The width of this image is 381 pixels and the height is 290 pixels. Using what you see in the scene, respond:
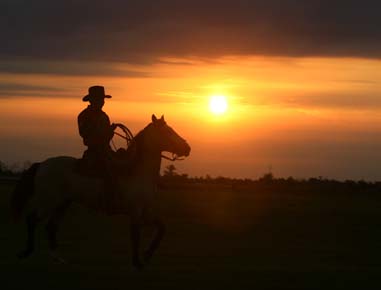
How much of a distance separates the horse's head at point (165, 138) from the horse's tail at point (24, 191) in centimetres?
219

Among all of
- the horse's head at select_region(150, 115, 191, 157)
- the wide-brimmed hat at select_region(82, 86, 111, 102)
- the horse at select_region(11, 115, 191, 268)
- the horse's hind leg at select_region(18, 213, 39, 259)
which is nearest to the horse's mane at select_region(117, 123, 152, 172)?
the horse at select_region(11, 115, 191, 268)

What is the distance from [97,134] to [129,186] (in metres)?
0.94

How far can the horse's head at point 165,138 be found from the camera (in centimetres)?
1511

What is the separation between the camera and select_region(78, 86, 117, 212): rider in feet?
48.8

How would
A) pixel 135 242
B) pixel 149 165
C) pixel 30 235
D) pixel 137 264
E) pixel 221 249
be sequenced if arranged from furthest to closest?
pixel 221 249 → pixel 30 235 → pixel 149 165 → pixel 135 242 → pixel 137 264

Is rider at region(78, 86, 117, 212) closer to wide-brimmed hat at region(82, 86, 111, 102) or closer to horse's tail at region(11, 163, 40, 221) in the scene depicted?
wide-brimmed hat at region(82, 86, 111, 102)

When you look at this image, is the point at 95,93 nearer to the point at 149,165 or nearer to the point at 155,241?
the point at 149,165

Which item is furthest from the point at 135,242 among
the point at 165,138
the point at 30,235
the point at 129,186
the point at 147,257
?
the point at 30,235

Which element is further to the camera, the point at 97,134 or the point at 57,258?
the point at 57,258

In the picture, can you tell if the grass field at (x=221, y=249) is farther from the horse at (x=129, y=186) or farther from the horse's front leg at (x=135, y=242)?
the horse at (x=129, y=186)

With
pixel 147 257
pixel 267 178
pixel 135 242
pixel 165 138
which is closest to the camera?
pixel 135 242

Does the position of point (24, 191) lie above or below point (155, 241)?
above

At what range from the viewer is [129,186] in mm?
14906

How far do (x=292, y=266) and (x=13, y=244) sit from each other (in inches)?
232
